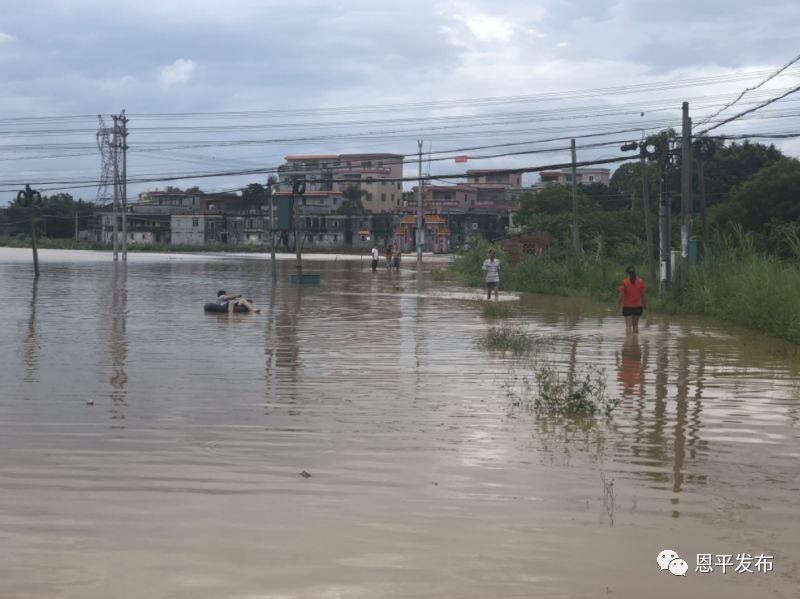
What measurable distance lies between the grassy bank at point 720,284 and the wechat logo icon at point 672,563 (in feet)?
45.4

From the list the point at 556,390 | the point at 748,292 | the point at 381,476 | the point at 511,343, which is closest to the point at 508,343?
the point at 511,343

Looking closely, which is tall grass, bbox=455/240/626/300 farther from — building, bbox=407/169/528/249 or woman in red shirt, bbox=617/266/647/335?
building, bbox=407/169/528/249

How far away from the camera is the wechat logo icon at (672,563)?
585cm

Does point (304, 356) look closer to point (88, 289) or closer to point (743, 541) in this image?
point (743, 541)

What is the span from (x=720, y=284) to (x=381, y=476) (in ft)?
64.6

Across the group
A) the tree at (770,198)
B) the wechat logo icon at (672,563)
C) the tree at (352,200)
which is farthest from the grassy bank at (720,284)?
the tree at (352,200)

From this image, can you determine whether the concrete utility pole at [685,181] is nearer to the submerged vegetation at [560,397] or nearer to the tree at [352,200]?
the submerged vegetation at [560,397]

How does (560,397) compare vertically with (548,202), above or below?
below

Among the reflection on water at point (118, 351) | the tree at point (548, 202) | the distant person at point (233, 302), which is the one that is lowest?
the reflection on water at point (118, 351)

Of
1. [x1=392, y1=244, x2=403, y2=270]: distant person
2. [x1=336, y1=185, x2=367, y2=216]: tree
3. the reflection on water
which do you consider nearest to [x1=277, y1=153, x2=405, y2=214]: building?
[x1=336, y1=185, x2=367, y2=216]: tree

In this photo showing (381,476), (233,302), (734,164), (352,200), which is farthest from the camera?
(352,200)

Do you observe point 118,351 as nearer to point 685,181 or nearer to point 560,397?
point 560,397

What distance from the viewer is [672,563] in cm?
594

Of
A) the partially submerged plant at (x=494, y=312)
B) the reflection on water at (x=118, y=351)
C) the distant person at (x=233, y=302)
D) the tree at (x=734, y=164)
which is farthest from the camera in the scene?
the tree at (x=734, y=164)
